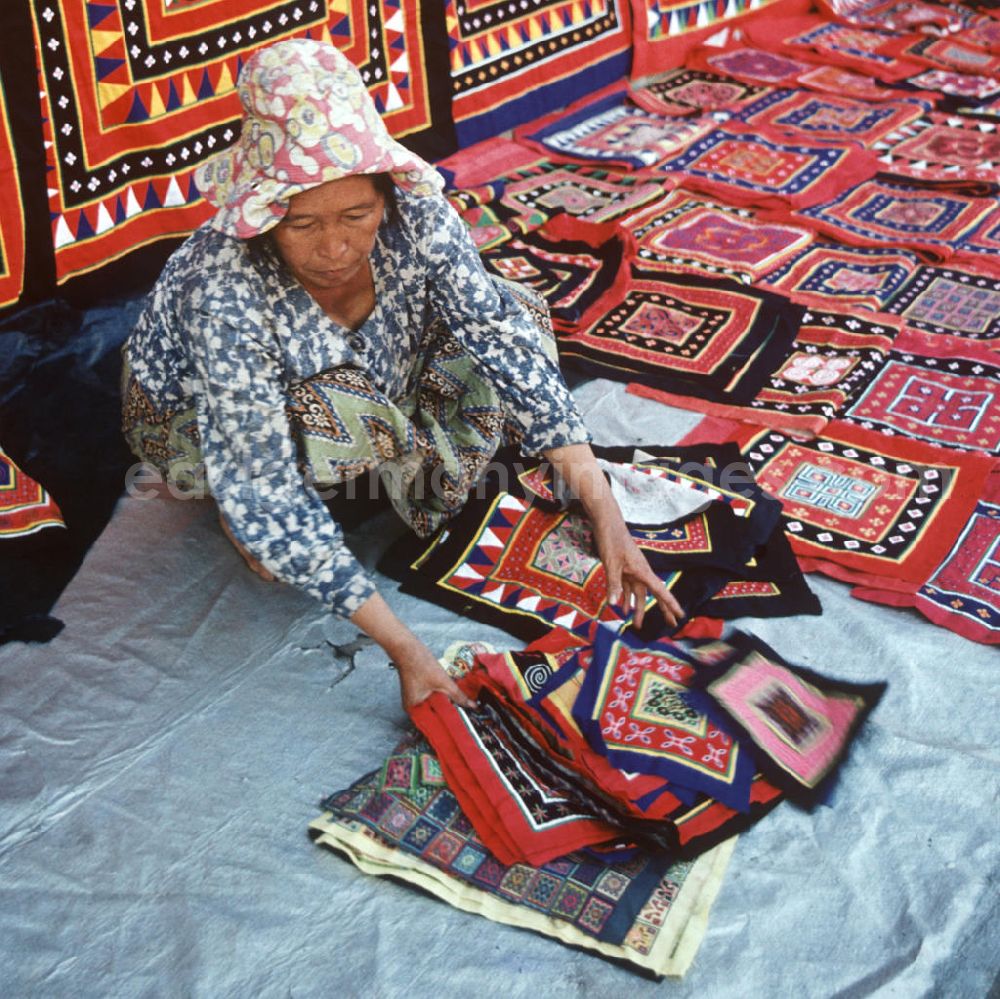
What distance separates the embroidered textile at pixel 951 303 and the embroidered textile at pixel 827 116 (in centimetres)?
84

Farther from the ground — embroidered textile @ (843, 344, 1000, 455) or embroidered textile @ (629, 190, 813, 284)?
embroidered textile @ (629, 190, 813, 284)

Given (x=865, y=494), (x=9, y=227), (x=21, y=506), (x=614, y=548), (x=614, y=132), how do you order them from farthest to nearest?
(x=614, y=132) → (x=9, y=227) → (x=865, y=494) → (x=21, y=506) → (x=614, y=548)

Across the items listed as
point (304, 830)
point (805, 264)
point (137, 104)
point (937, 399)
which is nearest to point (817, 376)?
point (937, 399)

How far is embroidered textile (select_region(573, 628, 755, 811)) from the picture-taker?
5.11 feet

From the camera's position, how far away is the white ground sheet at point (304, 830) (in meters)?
1.43

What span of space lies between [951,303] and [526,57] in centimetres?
156

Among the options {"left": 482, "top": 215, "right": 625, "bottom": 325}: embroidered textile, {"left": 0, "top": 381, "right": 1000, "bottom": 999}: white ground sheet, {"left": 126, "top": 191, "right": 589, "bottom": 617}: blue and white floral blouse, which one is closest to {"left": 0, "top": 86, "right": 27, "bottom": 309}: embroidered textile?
{"left": 126, "top": 191, "right": 589, "bottom": 617}: blue and white floral blouse

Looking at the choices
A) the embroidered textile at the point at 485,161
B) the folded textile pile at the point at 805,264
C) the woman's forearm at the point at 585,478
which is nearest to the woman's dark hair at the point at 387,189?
the woman's forearm at the point at 585,478

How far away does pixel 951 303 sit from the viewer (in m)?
2.77

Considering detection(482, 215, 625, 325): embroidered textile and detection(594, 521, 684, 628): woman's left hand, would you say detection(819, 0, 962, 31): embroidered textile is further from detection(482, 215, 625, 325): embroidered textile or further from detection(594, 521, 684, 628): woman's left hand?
detection(594, 521, 684, 628): woman's left hand

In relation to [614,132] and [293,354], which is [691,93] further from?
[293,354]

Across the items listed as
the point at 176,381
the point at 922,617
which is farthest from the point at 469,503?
the point at 922,617

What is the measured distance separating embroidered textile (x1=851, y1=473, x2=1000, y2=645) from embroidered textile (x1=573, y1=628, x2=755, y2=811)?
1.55 ft

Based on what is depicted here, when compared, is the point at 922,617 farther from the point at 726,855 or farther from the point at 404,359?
the point at 404,359
